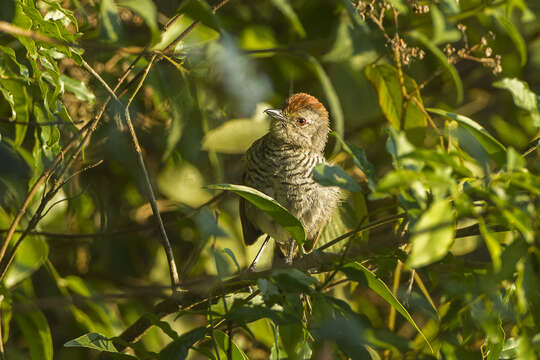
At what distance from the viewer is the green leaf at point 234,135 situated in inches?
140

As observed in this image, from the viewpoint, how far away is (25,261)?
9.12 ft

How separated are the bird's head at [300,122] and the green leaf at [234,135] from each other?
0.10m

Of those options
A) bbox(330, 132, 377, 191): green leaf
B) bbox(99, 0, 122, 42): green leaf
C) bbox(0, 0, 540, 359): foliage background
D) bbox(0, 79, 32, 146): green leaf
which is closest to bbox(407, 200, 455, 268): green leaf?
bbox(0, 0, 540, 359): foliage background

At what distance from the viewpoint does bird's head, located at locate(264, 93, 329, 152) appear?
3.84 metres

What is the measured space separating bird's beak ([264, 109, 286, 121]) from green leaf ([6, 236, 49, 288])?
1500 mm

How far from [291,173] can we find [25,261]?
1.50 metres

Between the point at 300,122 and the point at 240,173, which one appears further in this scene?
the point at 240,173

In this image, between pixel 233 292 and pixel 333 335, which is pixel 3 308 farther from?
pixel 333 335

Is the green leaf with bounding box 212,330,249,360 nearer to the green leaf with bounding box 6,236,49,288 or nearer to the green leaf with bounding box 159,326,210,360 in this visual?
the green leaf with bounding box 159,326,210,360

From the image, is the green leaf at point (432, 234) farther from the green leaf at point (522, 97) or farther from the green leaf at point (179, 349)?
the green leaf at point (179, 349)

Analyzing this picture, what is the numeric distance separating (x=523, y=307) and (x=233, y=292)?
44.9 inches

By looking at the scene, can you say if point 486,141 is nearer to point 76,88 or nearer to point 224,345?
point 224,345

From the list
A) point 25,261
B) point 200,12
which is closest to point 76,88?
point 200,12

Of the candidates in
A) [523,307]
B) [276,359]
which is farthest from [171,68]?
[523,307]
